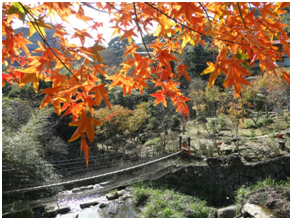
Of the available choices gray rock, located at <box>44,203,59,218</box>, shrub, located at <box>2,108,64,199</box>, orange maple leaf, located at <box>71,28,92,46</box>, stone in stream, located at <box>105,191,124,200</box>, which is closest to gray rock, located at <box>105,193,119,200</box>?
stone in stream, located at <box>105,191,124,200</box>

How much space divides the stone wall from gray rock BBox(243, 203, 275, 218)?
43.8 inches

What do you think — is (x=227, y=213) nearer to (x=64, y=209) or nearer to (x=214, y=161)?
(x=214, y=161)

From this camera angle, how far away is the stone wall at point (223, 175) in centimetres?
422

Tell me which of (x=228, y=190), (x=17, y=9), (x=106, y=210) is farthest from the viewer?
(x=228, y=190)

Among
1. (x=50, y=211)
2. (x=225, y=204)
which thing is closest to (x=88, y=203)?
(x=50, y=211)

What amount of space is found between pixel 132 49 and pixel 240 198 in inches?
149

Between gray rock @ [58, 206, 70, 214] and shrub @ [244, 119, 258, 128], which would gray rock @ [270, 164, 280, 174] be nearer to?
shrub @ [244, 119, 258, 128]

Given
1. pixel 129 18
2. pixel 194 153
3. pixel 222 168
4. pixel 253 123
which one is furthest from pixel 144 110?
pixel 129 18

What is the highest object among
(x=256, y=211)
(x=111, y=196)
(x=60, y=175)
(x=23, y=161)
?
(x=23, y=161)

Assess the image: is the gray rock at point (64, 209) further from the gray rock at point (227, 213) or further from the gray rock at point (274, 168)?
the gray rock at point (274, 168)

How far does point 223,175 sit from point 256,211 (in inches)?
62.2

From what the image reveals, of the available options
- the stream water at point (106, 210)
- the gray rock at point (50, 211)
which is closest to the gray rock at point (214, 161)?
the stream water at point (106, 210)

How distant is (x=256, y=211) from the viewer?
118 inches

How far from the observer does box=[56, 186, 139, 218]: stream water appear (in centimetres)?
405
